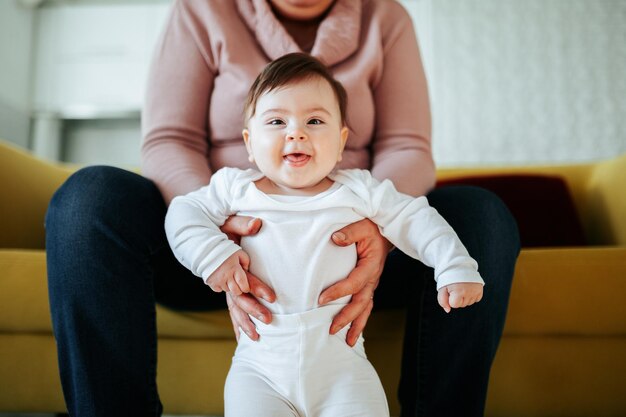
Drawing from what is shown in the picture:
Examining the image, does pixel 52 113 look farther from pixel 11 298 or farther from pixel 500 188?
pixel 500 188

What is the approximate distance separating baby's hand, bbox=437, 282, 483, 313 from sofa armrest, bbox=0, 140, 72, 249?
39.0 inches

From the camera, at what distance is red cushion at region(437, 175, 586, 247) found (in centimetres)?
121

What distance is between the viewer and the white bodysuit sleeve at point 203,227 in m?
0.62

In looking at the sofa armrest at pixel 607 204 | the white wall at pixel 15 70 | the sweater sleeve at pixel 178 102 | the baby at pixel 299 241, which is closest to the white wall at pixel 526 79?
the sofa armrest at pixel 607 204

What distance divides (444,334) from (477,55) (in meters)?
2.44

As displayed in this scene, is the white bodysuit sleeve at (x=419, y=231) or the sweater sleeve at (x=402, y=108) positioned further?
the sweater sleeve at (x=402, y=108)

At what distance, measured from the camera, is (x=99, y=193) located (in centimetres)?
67

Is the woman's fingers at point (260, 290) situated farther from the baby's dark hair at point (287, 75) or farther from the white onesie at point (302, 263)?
the baby's dark hair at point (287, 75)

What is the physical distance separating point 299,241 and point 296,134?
5.8 inches

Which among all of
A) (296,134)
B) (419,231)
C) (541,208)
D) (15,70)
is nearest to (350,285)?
(419,231)

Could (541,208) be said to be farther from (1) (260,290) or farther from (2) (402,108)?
(1) (260,290)

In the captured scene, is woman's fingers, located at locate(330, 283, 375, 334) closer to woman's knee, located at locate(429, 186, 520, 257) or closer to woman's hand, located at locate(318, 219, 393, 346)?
woman's hand, located at locate(318, 219, 393, 346)

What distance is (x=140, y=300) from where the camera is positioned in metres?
0.66

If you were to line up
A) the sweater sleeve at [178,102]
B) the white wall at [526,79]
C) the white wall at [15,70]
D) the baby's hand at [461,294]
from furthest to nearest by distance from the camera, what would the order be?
1. the white wall at [15,70]
2. the white wall at [526,79]
3. the sweater sleeve at [178,102]
4. the baby's hand at [461,294]
